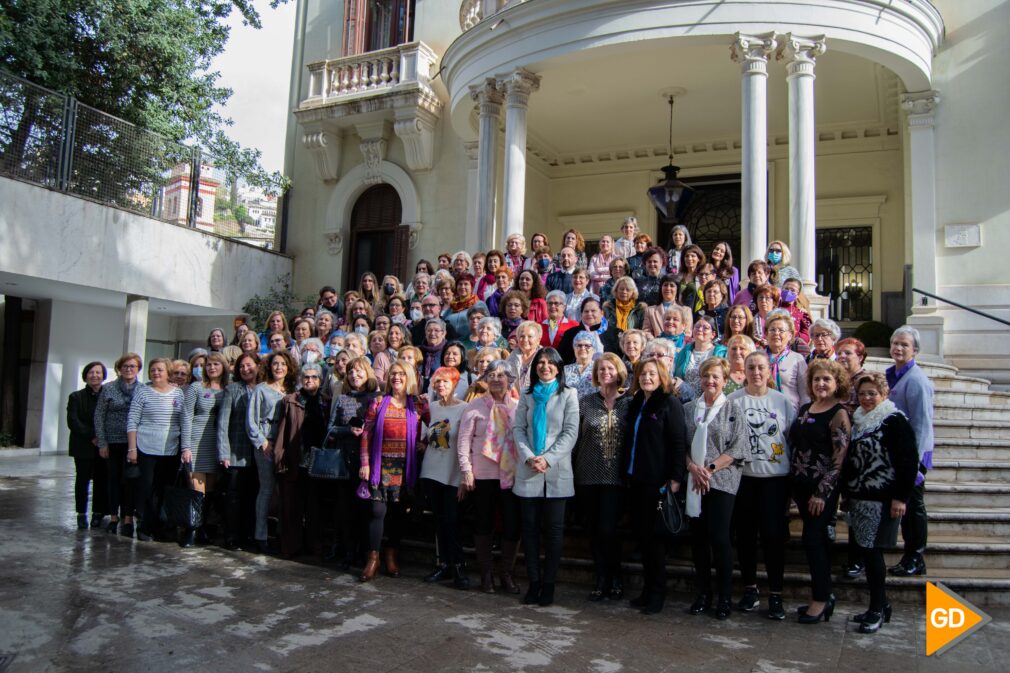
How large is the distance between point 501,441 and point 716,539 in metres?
1.60

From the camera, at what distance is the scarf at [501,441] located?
5473mm

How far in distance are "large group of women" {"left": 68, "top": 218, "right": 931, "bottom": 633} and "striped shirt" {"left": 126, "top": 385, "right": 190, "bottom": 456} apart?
0.02m

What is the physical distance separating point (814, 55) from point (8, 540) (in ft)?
34.9

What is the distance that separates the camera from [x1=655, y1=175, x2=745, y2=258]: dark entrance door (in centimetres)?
1512

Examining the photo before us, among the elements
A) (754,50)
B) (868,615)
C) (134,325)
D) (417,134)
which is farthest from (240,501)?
(417,134)

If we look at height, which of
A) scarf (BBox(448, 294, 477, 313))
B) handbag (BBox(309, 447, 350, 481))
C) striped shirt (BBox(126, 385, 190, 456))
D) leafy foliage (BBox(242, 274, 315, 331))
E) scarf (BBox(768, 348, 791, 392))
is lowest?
handbag (BBox(309, 447, 350, 481))

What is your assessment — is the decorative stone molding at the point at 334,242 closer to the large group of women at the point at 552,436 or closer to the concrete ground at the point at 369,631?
the large group of women at the point at 552,436

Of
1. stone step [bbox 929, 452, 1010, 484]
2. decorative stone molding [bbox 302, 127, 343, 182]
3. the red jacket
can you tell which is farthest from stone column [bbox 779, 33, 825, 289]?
decorative stone molding [bbox 302, 127, 343, 182]

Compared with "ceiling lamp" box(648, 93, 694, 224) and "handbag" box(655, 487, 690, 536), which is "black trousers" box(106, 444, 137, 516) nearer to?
"handbag" box(655, 487, 690, 536)

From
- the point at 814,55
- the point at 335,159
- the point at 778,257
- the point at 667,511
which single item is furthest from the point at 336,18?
the point at 667,511

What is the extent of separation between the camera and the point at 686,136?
48.8 ft

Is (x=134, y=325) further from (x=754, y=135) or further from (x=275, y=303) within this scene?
(x=754, y=135)

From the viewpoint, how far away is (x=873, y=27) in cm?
1037

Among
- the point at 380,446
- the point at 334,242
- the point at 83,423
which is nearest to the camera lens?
the point at 380,446
